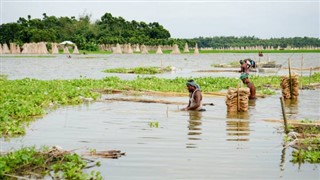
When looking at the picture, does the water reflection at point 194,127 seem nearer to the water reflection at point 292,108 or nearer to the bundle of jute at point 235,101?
the bundle of jute at point 235,101

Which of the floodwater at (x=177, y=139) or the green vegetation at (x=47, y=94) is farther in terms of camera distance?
the green vegetation at (x=47, y=94)

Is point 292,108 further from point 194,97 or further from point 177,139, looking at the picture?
point 177,139

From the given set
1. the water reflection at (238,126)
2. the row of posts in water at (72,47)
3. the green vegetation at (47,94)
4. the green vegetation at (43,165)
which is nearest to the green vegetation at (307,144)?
the water reflection at (238,126)

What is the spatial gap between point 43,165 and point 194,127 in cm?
543

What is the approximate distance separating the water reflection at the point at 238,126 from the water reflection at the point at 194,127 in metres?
0.75

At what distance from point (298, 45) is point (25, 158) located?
174m

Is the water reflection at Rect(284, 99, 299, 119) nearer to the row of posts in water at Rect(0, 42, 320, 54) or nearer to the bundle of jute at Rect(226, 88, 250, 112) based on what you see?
the bundle of jute at Rect(226, 88, 250, 112)

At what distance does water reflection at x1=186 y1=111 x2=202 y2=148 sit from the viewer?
35.7 ft

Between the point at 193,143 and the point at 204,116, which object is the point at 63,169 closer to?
the point at 193,143

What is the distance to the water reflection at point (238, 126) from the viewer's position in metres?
11.5

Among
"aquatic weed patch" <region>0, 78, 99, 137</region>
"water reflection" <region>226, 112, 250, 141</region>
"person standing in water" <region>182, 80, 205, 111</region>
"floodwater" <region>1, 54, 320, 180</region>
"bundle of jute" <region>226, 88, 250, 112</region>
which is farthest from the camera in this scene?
"bundle of jute" <region>226, 88, 250, 112</region>

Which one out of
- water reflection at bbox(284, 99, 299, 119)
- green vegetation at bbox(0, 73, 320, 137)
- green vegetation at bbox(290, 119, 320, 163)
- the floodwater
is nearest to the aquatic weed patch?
green vegetation at bbox(0, 73, 320, 137)

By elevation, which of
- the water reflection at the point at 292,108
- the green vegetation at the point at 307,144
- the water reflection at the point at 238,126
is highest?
the green vegetation at the point at 307,144

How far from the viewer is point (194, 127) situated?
12.9m
